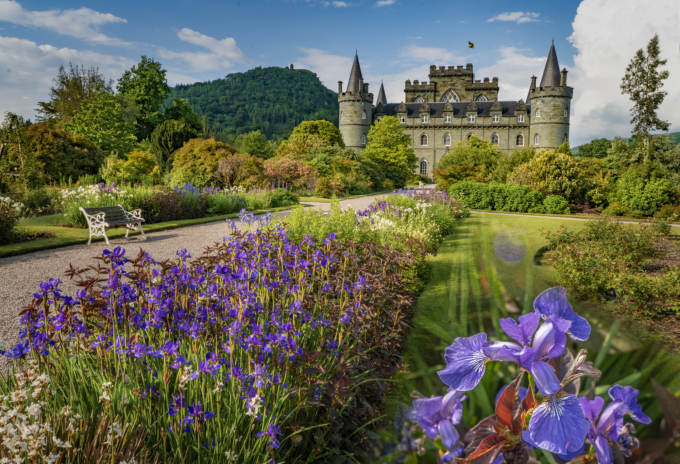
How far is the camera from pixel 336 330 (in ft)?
9.14

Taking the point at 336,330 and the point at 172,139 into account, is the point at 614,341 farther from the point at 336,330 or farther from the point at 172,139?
the point at 172,139

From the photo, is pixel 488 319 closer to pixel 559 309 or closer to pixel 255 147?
pixel 559 309

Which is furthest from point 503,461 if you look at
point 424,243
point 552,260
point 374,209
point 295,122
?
point 295,122

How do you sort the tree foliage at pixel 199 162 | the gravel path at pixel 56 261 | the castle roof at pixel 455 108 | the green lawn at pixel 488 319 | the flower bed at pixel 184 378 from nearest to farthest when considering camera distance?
1. the flower bed at pixel 184 378
2. the green lawn at pixel 488 319
3. the gravel path at pixel 56 261
4. the tree foliage at pixel 199 162
5. the castle roof at pixel 455 108

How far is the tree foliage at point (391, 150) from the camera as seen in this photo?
3659cm

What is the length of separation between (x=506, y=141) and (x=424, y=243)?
5046 cm

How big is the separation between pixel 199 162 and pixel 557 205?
16228mm

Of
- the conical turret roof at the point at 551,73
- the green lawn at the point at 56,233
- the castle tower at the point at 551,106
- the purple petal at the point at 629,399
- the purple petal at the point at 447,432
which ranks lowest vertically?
the green lawn at the point at 56,233

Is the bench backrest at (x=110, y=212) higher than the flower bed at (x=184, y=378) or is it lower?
higher

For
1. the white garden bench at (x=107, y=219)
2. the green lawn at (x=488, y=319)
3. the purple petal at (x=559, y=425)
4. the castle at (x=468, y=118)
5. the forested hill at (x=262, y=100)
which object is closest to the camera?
the purple petal at (x=559, y=425)

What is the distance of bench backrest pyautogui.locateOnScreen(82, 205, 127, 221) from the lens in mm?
8680

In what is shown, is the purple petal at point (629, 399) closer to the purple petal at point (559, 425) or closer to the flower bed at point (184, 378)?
the purple petal at point (559, 425)

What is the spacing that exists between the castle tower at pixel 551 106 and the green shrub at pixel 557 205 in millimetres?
37731

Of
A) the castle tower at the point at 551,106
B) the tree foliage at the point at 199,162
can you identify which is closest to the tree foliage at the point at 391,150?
the tree foliage at the point at 199,162
